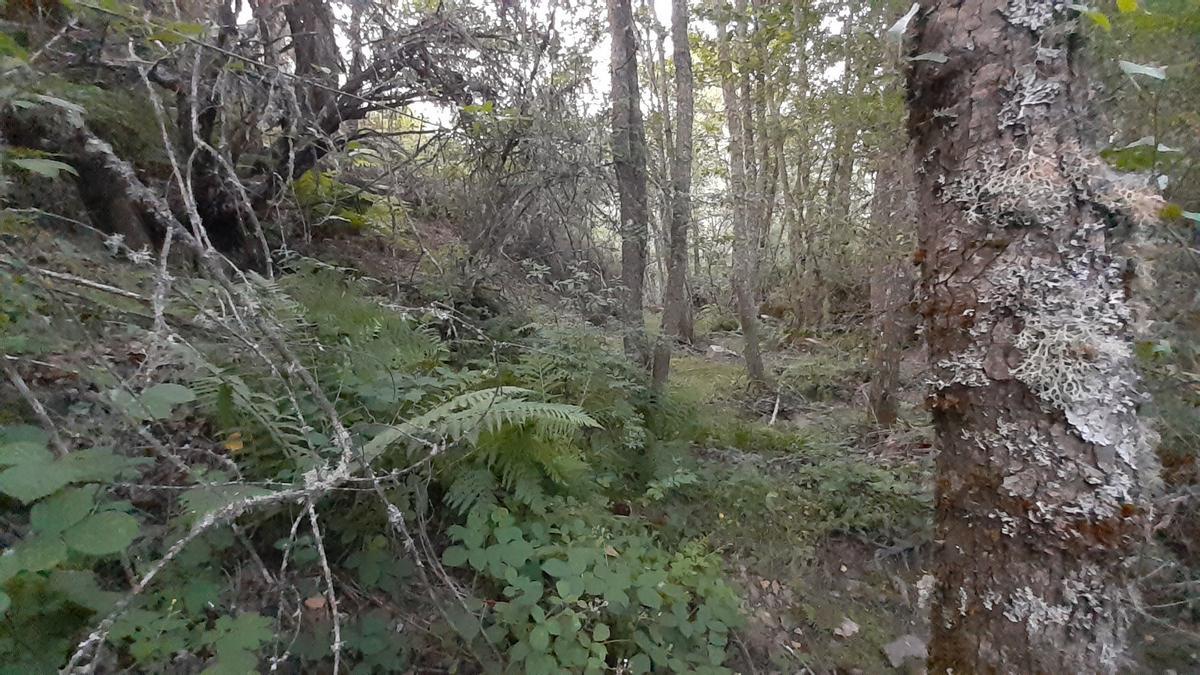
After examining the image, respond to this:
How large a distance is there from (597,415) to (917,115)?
6.56ft

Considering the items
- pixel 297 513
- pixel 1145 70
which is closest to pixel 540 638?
pixel 297 513

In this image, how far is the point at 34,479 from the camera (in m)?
1.24

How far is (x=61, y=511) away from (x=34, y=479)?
0.28ft

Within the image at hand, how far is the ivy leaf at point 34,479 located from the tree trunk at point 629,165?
3109 mm

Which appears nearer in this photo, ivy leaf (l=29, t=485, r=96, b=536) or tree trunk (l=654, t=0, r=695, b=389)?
ivy leaf (l=29, t=485, r=96, b=536)

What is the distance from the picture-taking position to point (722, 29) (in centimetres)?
477

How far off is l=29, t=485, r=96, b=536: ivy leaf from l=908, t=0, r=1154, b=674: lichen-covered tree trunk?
82.3 inches

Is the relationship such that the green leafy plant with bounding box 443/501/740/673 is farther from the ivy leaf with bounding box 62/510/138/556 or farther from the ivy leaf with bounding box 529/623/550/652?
the ivy leaf with bounding box 62/510/138/556

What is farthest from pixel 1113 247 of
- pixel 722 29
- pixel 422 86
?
pixel 722 29

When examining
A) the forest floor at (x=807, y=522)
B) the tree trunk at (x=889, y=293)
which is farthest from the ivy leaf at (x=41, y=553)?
the tree trunk at (x=889, y=293)

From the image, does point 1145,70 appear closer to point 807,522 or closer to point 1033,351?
point 1033,351

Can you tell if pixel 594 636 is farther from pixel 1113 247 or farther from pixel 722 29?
pixel 722 29

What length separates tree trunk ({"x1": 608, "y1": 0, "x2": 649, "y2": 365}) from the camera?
4.14 meters

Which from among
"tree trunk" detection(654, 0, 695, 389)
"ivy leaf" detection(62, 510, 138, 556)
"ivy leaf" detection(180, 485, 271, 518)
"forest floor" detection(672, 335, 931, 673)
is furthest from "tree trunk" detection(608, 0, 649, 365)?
"ivy leaf" detection(62, 510, 138, 556)
